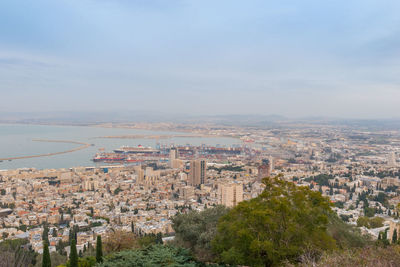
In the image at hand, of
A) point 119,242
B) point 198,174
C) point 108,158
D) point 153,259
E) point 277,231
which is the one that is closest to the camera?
point 153,259

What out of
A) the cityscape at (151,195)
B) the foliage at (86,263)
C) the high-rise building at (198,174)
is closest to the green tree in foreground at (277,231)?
the cityscape at (151,195)

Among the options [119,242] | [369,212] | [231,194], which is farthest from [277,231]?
[369,212]

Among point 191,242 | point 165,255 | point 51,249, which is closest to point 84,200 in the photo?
point 51,249

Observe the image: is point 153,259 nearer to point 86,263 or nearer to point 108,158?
point 86,263

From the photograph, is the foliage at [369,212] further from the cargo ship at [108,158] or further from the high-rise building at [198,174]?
the cargo ship at [108,158]

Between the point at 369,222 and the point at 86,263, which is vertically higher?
the point at 86,263

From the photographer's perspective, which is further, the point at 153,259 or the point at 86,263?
the point at 86,263
